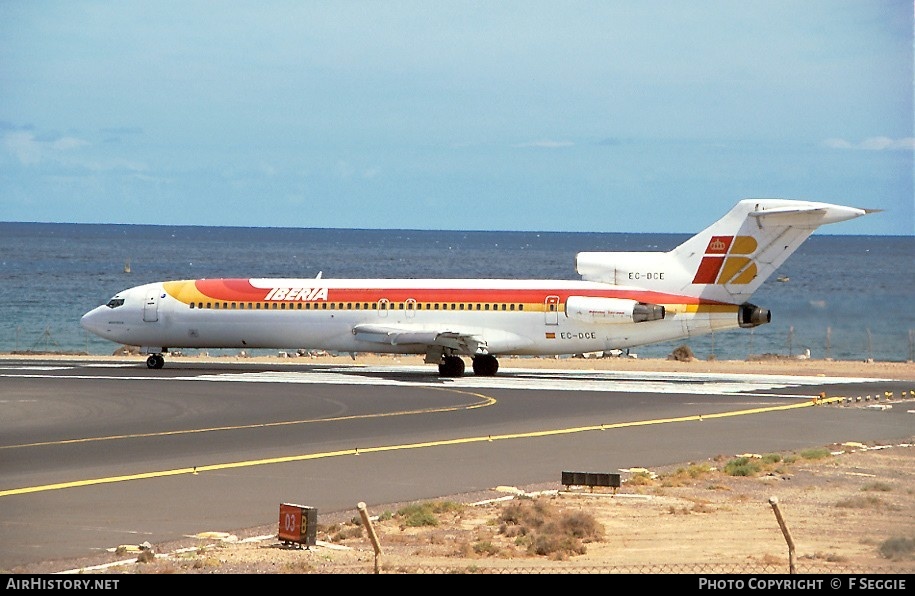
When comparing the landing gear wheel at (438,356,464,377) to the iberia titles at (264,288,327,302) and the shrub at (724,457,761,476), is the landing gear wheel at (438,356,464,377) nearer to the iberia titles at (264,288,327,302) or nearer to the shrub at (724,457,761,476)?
the iberia titles at (264,288,327,302)

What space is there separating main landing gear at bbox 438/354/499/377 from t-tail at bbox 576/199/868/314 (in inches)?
275

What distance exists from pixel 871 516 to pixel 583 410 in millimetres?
17854

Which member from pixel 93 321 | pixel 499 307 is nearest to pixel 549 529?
pixel 499 307

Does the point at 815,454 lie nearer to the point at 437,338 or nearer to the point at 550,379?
the point at 550,379

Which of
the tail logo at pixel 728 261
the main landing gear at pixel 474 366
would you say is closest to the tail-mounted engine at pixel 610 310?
the tail logo at pixel 728 261

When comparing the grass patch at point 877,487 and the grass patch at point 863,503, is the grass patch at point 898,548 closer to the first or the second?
the grass patch at point 863,503

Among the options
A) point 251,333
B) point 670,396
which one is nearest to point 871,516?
point 670,396

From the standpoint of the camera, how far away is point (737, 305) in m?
48.8

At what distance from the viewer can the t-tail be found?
47.7 meters

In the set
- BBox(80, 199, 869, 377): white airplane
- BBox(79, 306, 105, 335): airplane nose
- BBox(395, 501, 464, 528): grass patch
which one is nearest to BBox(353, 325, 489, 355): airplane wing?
BBox(80, 199, 869, 377): white airplane

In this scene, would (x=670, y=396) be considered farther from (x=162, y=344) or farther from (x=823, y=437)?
(x=162, y=344)

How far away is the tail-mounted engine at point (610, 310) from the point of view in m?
49.4

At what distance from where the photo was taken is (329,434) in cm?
3366

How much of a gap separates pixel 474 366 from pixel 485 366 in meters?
0.61
